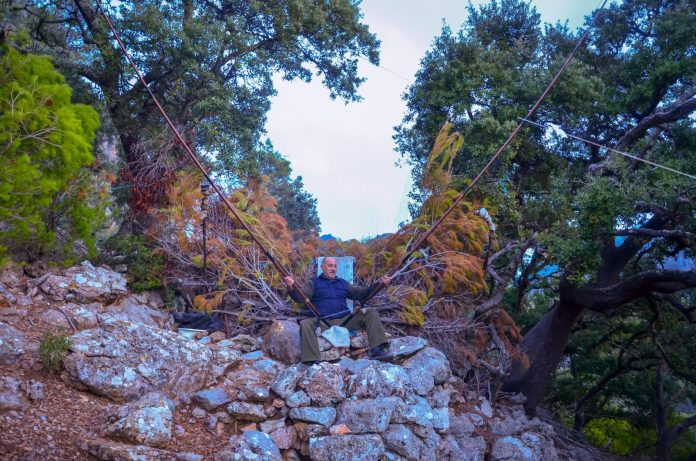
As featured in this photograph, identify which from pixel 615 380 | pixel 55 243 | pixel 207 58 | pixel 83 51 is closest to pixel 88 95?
pixel 83 51

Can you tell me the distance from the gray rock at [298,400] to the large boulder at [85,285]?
3297 mm

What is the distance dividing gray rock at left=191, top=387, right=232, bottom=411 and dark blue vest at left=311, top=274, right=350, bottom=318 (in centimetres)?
183

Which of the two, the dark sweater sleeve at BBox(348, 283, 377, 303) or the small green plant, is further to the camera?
the dark sweater sleeve at BBox(348, 283, 377, 303)

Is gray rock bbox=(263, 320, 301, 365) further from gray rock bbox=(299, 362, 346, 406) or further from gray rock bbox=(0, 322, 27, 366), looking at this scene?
gray rock bbox=(0, 322, 27, 366)

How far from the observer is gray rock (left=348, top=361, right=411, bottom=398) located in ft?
21.0

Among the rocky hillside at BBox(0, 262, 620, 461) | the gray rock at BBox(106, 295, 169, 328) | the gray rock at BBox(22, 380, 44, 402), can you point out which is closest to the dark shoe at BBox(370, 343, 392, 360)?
the rocky hillside at BBox(0, 262, 620, 461)

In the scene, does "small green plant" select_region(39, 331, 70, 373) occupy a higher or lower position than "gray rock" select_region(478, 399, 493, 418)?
lower

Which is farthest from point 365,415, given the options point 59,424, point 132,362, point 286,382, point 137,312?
point 137,312

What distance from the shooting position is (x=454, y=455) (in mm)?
6949

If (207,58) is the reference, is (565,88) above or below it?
above

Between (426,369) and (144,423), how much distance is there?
11.3 feet

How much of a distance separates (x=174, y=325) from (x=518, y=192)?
652 centimetres

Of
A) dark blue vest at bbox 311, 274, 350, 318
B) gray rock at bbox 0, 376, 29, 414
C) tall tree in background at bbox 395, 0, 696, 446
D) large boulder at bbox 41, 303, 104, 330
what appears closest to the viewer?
gray rock at bbox 0, 376, 29, 414

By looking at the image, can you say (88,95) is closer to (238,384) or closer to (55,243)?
(55,243)
